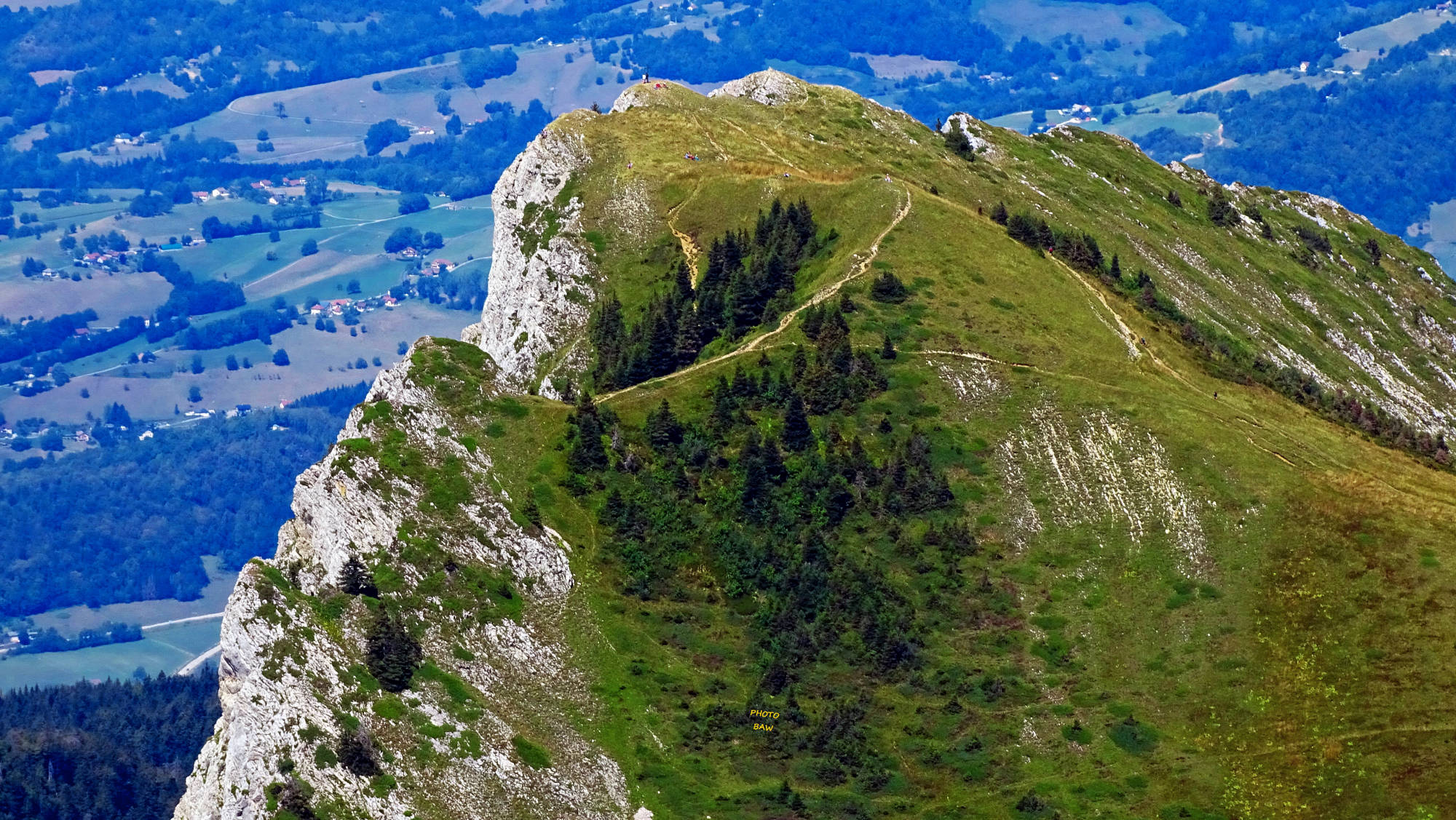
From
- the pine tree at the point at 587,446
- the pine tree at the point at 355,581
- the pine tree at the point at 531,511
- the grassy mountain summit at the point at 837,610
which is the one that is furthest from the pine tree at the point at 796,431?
the pine tree at the point at 355,581

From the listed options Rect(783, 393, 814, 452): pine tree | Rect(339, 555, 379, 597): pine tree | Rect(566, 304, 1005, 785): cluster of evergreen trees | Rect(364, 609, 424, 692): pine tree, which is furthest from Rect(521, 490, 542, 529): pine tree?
Rect(783, 393, 814, 452): pine tree

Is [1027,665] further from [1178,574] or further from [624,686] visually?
[624,686]

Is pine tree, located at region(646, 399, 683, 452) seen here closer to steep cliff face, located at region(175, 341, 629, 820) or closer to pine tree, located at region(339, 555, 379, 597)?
steep cliff face, located at region(175, 341, 629, 820)

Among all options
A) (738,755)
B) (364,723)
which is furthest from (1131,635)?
(364,723)

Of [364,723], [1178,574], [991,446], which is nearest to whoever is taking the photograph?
[364,723]

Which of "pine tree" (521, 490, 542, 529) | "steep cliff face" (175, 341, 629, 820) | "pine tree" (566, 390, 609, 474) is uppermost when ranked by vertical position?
"pine tree" (566, 390, 609, 474)

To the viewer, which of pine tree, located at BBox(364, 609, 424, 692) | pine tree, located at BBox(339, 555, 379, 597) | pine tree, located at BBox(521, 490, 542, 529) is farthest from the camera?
pine tree, located at BBox(521, 490, 542, 529)
